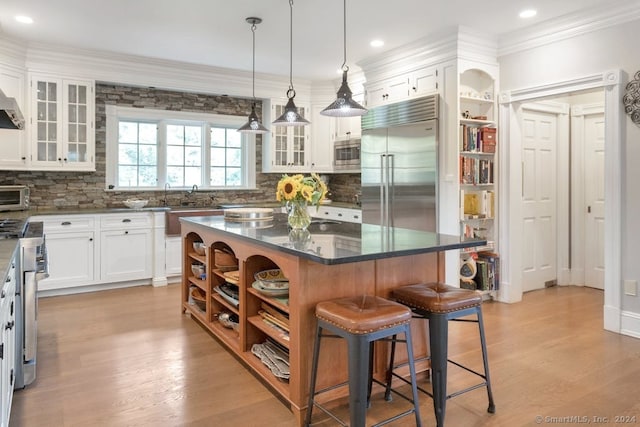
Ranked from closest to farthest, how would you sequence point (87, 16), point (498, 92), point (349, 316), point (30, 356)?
point (349, 316) < point (30, 356) < point (87, 16) < point (498, 92)

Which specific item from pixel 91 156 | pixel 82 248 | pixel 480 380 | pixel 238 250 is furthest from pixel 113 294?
pixel 480 380

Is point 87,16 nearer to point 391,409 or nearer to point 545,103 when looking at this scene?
point 391,409

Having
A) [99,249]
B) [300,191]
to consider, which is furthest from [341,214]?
[300,191]

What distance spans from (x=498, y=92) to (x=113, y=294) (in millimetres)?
4591

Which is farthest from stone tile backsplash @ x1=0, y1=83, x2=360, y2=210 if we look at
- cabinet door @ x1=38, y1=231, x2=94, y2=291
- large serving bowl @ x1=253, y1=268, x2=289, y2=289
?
large serving bowl @ x1=253, y1=268, x2=289, y2=289

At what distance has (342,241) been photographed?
2578 mm

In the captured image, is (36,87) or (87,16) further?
(36,87)

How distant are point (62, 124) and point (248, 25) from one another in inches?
95.7

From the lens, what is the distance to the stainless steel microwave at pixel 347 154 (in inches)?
239

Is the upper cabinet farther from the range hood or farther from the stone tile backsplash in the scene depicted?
the range hood

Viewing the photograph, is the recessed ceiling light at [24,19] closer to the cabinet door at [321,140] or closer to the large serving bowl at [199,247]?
the large serving bowl at [199,247]

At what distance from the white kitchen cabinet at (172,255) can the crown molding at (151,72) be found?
1917 mm

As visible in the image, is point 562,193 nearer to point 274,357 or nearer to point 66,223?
point 274,357

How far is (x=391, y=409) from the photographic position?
2.42m
